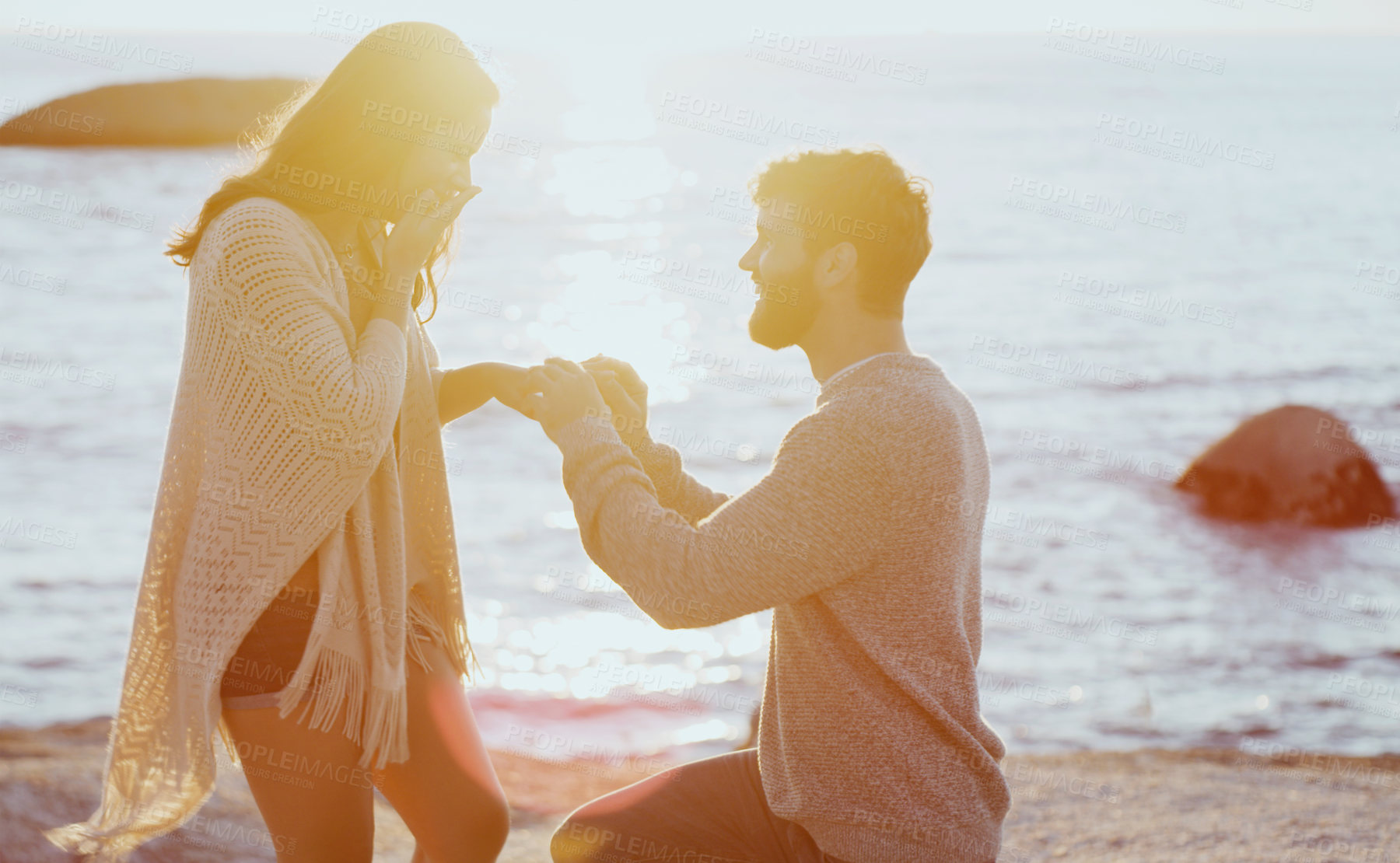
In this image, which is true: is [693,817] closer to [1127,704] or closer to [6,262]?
[1127,704]

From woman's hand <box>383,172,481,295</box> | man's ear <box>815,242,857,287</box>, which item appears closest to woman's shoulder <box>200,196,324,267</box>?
woman's hand <box>383,172,481,295</box>

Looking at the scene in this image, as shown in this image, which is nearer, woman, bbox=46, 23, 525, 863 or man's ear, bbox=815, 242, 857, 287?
woman, bbox=46, 23, 525, 863

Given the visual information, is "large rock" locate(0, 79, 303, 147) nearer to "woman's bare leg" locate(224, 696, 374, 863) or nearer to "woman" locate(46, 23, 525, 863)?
"woman" locate(46, 23, 525, 863)

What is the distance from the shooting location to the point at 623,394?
A: 3117 mm

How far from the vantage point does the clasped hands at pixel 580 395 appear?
8.89ft

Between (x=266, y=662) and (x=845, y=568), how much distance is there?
4.17 feet

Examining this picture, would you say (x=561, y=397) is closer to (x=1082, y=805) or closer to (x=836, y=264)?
(x=836, y=264)

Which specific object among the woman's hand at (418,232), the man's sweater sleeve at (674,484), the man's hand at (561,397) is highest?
the woman's hand at (418,232)

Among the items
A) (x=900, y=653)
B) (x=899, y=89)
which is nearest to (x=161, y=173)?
(x=900, y=653)

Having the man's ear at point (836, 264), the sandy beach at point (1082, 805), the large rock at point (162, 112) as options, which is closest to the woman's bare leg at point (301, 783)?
the man's ear at point (836, 264)

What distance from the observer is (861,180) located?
8.41 feet

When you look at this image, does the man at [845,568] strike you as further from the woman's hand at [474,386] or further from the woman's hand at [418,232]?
the woman's hand at [418,232]

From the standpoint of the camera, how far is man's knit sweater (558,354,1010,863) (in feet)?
7.57

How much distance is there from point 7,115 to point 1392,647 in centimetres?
4465
